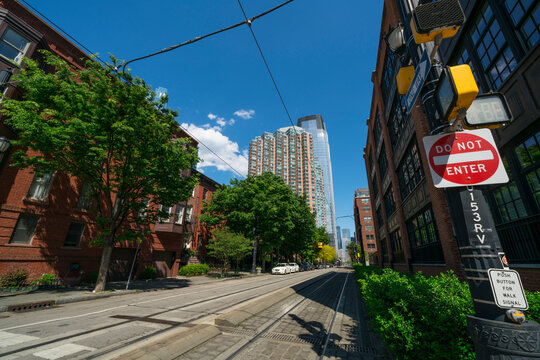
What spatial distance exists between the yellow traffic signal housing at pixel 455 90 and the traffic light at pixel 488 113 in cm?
24

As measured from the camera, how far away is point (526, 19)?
6.27 meters

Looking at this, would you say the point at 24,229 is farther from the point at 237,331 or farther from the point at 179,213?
the point at 237,331

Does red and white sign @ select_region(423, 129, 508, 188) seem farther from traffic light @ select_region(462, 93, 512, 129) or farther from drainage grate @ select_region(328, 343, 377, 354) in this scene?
drainage grate @ select_region(328, 343, 377, 354)

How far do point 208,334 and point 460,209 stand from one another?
6.09m

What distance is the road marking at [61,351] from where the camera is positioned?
444 centimetres

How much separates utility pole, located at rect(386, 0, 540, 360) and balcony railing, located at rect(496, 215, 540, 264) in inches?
254

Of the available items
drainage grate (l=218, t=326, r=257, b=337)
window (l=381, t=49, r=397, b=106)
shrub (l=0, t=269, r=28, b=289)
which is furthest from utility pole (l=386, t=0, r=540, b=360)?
shrub (l=0, t=269, r=28, b=289)

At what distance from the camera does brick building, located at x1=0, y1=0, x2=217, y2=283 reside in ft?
42.6

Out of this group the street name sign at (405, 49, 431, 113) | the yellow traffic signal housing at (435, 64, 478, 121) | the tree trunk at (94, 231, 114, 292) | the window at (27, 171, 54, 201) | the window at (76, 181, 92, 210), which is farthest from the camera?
the window at (76, 181, 92, 210)

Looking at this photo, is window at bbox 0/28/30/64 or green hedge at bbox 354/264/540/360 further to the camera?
window at bbox 0/28/30/64

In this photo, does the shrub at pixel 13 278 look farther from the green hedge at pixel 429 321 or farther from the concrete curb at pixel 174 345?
the green hedge at pixel 429 321

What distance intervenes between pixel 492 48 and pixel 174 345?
12.8 metres

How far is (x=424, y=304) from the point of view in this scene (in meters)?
3.50

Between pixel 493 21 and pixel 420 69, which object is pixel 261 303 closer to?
pixel 420 69
